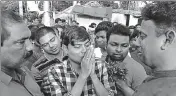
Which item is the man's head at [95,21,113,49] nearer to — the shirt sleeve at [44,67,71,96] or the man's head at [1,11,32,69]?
the shirt sleeve at [44,67,71,96]

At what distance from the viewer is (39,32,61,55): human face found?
10.2 ft

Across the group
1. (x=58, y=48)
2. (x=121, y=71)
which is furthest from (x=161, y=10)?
(x=58, y=48)

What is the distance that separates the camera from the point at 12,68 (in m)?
1.68

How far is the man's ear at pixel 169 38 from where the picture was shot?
133cm

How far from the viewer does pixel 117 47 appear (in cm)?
245

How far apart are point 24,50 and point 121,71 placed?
36.8 inches

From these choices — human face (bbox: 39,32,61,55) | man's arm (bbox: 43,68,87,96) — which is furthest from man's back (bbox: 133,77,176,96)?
human face (bbox: 39,32,61,55)

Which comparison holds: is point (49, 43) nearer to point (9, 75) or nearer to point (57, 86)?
point (57, 86)

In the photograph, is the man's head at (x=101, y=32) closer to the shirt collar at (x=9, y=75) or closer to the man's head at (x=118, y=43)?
the man's head at (x=118, y=43)

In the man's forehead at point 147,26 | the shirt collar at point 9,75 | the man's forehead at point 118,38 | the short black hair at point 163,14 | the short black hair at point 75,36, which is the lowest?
the shirt collar at point 9,75

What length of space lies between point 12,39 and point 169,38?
112cm

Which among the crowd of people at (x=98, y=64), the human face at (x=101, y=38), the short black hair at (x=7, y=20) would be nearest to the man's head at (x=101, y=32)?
the human face at (x=101, y=38)

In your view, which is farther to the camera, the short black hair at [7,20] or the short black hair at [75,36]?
the short black hair at [75,36]

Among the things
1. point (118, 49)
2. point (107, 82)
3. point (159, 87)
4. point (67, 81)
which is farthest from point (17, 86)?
point (118, 49)
